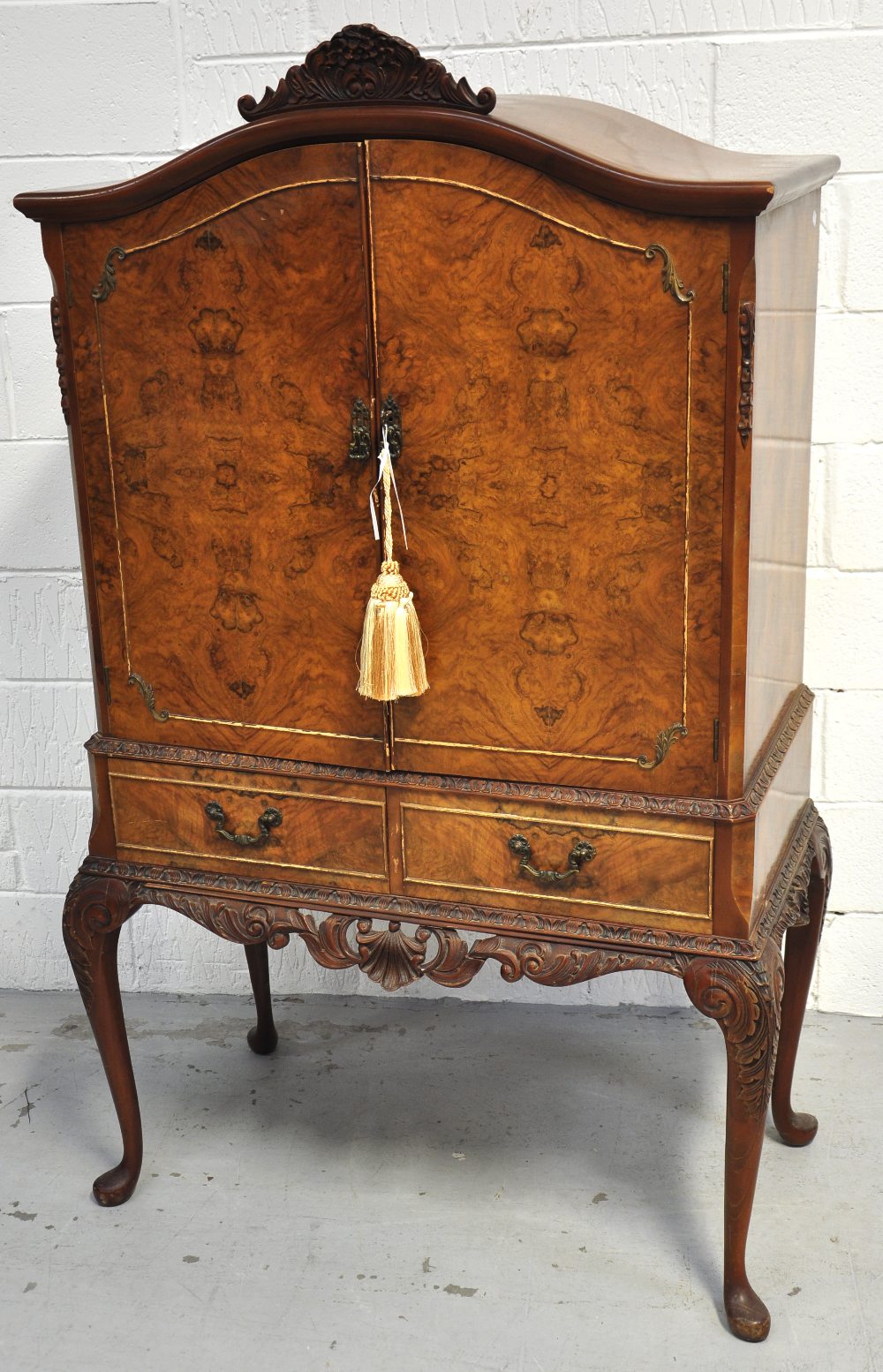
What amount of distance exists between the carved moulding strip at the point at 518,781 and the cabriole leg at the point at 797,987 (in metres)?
0.27

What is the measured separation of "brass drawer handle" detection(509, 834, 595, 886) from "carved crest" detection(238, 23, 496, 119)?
917 millimetres

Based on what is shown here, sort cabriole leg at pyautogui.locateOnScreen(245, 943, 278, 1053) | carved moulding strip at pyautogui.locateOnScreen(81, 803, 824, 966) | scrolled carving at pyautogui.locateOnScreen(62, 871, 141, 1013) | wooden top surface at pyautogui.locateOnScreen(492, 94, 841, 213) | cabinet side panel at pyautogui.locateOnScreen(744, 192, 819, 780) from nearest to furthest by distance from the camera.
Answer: wooden top surface at pyautogui.locateOnScreen(492, 94, 841, 213) < cabinet side panel at pyautogui.locateOnScreen(744, 192, 819, 780) < carved moulding strip at pyautogui.locateOnScreen(81, 803, 824, 966) < scrolled carving at pyautogui.locateOnScreen(62, 871, 141, 1013) < cabriole leg at pyautogui.locateOnScreen(245, 943, 278, 1053)

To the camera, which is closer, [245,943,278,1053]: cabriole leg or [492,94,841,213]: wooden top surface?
[492,94,841,213]: wooden top surface

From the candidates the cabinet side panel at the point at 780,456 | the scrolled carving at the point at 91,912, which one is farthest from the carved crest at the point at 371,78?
the scrolled carving at the point at 91,912

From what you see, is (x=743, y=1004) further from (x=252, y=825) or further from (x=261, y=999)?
(x=261, y=999)

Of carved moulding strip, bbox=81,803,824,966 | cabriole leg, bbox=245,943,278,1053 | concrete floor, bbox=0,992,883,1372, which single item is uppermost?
carved moulding strip, bbox=81,803,824,966

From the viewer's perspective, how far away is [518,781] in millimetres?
1979

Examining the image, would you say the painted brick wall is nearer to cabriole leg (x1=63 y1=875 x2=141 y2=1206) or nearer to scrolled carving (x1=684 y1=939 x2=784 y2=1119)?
cabriole leg (x1=63 y1=875 x2=141 y2=1206)

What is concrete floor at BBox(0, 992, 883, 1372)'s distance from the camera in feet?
6.76

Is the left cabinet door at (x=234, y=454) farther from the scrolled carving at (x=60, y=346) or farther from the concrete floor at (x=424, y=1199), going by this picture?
the concrete floor at (x=424, y=1199)

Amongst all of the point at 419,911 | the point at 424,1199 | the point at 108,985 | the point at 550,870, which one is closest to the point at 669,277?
the point at 550,870

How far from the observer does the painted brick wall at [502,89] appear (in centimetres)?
248

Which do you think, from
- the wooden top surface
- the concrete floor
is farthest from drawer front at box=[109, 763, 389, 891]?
the wooden top surface

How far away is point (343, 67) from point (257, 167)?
17 centimetres
